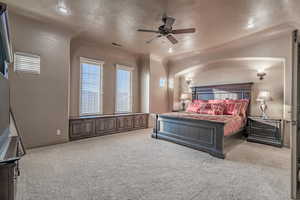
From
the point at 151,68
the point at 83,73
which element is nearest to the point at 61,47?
the point at 83,73

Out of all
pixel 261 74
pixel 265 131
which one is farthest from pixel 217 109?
pixel 261 74

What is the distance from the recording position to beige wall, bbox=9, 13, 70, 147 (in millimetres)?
3453

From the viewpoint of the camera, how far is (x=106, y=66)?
560 cm

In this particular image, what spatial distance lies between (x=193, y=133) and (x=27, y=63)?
4.39 meters

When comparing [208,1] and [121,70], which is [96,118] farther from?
[208,1]

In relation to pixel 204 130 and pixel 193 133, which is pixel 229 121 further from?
pixel 193 133

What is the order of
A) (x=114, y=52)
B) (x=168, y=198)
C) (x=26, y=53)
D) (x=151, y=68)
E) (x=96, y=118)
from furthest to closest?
(x=151, y=68), (x=114, y=52), (x=96, y=118), (x=26, y=53), (x=168, y=198)

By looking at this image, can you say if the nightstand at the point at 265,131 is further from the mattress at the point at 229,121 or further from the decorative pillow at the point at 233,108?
the decorative pillow at the point at 233,108

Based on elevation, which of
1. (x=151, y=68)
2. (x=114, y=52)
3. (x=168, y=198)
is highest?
(x=114, y=52)

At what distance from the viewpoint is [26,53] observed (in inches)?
140

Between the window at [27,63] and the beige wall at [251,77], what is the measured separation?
221 inches

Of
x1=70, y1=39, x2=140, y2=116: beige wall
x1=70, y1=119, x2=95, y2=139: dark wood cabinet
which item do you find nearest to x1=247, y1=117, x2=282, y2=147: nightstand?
x1=70, y1=39, x2=140, y2=116: beige wall

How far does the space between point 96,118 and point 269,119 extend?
5145 mm

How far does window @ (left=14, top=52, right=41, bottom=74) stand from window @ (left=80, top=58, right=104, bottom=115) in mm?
1368
